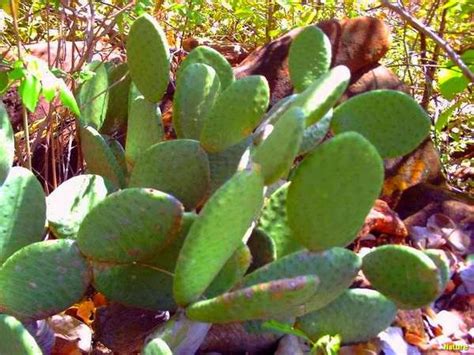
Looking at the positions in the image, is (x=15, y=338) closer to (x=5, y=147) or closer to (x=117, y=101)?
(x=5, y=147)

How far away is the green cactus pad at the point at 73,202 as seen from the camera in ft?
5.96

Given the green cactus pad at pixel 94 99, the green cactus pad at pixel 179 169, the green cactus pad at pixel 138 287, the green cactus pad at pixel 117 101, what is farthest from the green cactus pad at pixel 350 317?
the green cactus pad at pixel 117 101

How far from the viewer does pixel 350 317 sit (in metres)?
1.69

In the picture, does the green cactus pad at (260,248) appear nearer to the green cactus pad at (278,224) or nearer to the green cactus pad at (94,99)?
the green cactus pad at (278,224)

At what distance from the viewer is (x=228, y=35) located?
363 cm

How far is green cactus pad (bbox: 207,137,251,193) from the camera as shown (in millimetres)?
1912

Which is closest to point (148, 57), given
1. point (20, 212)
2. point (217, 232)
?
point (20, 212)

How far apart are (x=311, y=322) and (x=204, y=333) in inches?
9.8

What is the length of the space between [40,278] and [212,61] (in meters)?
0.89

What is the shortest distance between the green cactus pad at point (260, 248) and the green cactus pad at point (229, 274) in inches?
6.5

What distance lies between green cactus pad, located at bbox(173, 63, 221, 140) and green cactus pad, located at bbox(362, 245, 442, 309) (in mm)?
615

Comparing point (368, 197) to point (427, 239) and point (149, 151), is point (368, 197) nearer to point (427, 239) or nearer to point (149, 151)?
point (149, 151)

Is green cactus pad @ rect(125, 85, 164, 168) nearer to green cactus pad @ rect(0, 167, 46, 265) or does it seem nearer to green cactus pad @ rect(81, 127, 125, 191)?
green cactus pad @ rect(81, 127, 125, 191)

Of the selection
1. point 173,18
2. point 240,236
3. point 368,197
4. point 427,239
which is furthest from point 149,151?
point 173,18
